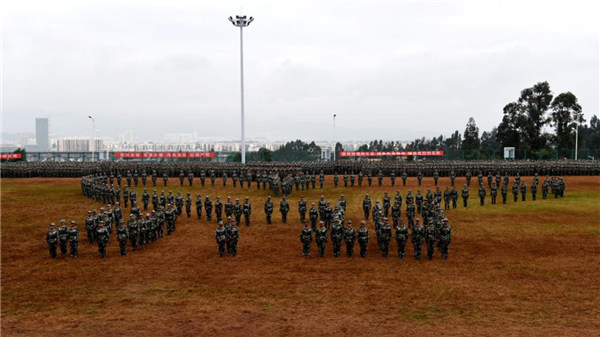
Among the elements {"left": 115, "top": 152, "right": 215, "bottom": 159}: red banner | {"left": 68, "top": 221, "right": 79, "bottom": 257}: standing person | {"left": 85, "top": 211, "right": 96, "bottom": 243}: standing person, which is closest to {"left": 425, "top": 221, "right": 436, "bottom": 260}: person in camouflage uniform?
{"left": 68, "top": 221, "right": 79, "bottom": 257}: standing person

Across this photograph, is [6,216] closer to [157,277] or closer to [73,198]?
[73,198]

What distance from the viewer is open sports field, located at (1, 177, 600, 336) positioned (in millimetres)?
9406

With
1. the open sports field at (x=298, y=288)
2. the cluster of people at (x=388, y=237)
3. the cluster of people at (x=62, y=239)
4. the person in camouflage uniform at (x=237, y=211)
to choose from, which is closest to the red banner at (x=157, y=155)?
the open sports field at (x=298, y=288)

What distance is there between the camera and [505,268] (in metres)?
13.2

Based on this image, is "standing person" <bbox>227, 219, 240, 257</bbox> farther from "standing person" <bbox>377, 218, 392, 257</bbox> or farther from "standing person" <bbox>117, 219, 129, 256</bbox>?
"standing person" <bbox>377, 218, 392, 257</bbox>

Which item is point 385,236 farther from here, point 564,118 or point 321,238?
point 564,118

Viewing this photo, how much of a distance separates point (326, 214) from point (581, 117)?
194ft

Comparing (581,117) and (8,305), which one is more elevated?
(581,117)

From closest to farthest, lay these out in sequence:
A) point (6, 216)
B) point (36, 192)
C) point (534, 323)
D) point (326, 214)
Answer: point (534, 323), point (326, 214), point (6, 216), point (36, 192)

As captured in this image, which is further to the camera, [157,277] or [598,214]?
[598,214]

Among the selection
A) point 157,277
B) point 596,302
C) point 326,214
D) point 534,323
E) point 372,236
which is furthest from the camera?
point 326,214

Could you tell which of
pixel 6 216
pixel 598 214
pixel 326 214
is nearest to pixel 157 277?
pixel 326 214

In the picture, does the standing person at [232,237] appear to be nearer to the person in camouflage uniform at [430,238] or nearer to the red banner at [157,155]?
the person in camouflage uniform at [430,238]

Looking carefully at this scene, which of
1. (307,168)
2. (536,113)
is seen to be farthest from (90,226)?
(536,113)
